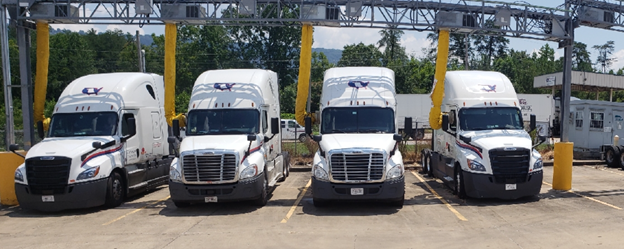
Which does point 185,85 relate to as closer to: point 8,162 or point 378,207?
point 8,162

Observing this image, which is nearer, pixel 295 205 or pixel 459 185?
pixel 295 205

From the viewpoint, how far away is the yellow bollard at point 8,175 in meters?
14.7

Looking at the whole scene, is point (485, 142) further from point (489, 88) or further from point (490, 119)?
point (489, 88)

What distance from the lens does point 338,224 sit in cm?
1109

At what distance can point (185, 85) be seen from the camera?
64.9 meters

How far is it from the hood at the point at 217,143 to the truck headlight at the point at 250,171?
45 centimetres

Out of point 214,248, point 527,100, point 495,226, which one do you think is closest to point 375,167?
point 495,226

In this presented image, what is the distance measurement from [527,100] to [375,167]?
33512 millimetres

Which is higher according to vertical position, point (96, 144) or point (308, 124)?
point (308, 124)

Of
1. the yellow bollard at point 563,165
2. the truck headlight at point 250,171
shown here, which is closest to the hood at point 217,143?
the truck headlight at point 250,171

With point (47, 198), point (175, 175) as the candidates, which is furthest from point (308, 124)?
point (47, 198)

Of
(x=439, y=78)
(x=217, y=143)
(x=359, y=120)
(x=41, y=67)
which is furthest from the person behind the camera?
(x=41, y=67)

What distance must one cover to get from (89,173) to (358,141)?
269 inches

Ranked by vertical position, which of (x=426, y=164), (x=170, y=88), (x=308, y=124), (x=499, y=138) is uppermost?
(x=170, y=88)
